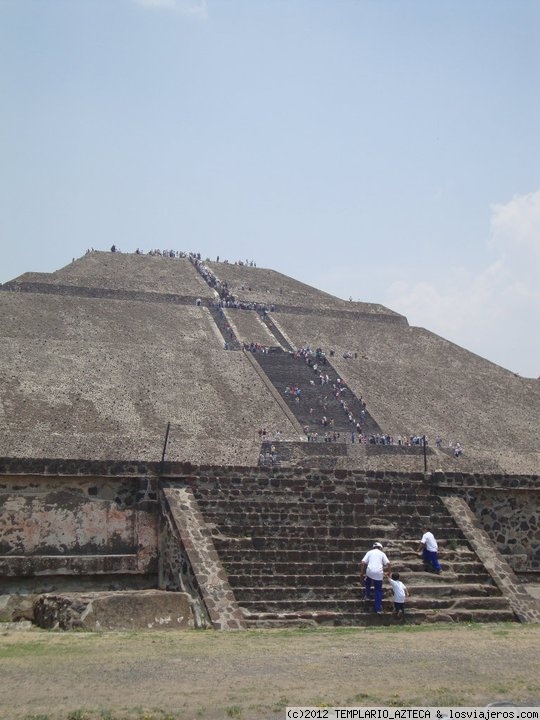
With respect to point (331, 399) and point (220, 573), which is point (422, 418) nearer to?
point (331, 399)

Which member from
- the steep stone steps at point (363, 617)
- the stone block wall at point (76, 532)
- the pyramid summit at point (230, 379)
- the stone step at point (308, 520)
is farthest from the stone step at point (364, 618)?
the pyramid summit at point (230, 379)

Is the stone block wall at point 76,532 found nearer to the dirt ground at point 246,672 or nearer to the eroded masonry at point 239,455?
the eroded masonry at point 239,455

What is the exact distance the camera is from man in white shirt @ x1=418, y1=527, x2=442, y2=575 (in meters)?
12.9

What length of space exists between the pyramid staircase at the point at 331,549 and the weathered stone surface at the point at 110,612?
917 mm

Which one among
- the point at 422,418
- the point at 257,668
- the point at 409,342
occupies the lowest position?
the point at 257,668

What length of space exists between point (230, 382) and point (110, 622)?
22.5 metres

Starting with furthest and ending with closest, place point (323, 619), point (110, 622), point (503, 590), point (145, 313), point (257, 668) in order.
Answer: point (145, 313) → point (503, 590) → point (323, 619) → point (110, 622) → point (257, 668)

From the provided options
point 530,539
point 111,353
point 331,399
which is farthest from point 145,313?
point 530,539

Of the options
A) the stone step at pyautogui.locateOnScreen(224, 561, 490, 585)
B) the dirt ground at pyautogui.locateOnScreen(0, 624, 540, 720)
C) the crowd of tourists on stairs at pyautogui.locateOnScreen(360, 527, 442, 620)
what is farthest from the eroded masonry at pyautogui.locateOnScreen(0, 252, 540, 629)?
the dirt ground at pyautogui.locateOnScreen(0, 624, 540, 720)

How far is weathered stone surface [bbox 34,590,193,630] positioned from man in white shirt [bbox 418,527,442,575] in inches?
133

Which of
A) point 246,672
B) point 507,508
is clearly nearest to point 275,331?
point 507,508

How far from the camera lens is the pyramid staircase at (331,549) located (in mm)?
12008

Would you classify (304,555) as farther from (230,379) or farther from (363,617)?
(230,379)

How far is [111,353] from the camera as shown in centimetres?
3362
